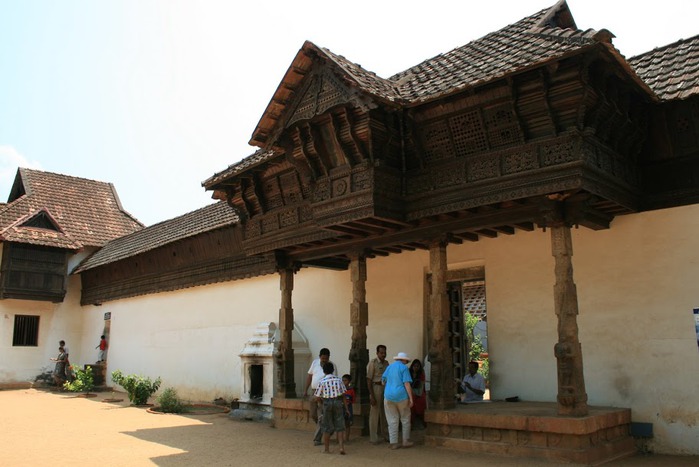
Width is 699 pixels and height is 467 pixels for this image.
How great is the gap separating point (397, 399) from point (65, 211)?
812 inches

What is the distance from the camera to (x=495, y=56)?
8.33 meters

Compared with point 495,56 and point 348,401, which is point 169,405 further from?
point 495,56

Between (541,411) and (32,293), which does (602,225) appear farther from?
(32,293)

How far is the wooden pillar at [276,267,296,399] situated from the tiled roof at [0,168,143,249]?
14049 millimetres

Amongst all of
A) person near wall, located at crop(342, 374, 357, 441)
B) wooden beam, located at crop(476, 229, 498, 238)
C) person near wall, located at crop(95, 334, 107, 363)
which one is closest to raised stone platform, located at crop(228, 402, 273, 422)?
person near wall, located at crop(342, 374, 357, 441)

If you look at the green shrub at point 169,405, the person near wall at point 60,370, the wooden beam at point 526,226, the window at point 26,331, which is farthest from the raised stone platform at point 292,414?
the window at point 26,331

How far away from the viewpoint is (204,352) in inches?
632

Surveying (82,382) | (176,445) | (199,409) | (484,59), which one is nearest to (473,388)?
(176,445)

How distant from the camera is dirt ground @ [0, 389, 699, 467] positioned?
7.86 metres

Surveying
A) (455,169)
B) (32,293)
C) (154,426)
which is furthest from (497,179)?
(32,293)

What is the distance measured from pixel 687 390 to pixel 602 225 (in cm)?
244

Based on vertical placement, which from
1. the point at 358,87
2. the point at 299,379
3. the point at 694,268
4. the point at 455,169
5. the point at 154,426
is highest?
the point at 358,87

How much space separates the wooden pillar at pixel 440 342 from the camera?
8570 millimetres

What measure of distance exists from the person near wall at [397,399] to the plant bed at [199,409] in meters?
6.33
